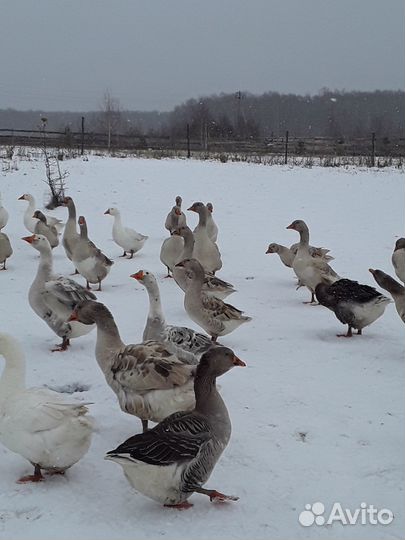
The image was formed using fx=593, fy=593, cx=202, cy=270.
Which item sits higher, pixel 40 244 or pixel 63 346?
pixel 40 244

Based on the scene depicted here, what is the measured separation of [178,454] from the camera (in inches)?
131

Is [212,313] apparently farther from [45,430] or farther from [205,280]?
[45,430]

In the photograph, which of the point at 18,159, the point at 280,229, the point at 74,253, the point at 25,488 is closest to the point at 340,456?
the point at 25,488

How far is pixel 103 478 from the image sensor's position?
380 centimetres

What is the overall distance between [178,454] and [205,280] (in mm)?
4005

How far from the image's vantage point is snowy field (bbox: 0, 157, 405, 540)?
3391 millimetres

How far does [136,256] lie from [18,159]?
14.6 meters

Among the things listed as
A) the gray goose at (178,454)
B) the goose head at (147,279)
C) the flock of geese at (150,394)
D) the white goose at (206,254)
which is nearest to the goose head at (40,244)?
the flock of geese at (150,394)

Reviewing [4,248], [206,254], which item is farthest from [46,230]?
[206,254]

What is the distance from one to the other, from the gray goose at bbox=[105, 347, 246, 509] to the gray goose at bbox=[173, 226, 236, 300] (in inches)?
127

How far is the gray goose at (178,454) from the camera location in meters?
3.28

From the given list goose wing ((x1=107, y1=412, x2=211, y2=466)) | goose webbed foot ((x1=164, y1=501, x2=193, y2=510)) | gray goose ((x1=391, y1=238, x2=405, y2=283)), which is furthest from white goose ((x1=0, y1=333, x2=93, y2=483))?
gray goose ((x1=391, y1=238, x2=405, y2=283))

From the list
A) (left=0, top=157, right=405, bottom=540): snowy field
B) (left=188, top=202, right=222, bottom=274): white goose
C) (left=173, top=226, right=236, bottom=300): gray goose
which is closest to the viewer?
(left=0, top=157, right=405, bottom=540): snowy field

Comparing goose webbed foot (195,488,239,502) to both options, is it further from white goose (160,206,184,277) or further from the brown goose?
white goose (160,206,184,277)
